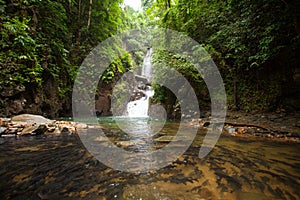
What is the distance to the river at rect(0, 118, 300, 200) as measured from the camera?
1390 millimetres

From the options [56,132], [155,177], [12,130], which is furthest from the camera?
[56,132]

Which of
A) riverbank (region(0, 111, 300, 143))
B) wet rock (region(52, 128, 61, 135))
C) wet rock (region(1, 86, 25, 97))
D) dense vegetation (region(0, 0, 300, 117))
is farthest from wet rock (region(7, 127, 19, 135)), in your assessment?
wet rock (region(1, 86, 25, 97))

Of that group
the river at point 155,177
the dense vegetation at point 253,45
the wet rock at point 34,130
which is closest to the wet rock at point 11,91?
the wet rock at point 34,130

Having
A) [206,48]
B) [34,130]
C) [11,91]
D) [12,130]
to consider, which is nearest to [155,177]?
[34,130]

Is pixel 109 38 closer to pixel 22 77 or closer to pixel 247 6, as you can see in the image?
pixel 22 77

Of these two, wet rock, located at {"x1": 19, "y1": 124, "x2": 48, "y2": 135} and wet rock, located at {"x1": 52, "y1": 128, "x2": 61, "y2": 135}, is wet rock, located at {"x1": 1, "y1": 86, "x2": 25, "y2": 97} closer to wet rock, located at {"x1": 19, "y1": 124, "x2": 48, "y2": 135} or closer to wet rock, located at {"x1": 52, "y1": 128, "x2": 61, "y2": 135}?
wet rock, located at {"x1": 19, "y1": 124, "x2": 48, "y2": 135}

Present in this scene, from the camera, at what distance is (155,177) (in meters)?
1.77

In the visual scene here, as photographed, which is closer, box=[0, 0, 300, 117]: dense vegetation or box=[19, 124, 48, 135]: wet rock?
box=[19, 124, 48, 135]: wet rock

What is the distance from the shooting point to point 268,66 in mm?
5738

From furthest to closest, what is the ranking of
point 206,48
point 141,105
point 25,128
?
point 141,105 < point 206,48 < point 25,128

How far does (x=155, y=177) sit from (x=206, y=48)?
6.76 m

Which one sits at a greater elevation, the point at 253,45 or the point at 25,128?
the point at 253,45

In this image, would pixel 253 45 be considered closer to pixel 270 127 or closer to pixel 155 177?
pixel 270 127

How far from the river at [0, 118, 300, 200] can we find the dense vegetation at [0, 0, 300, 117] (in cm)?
379
